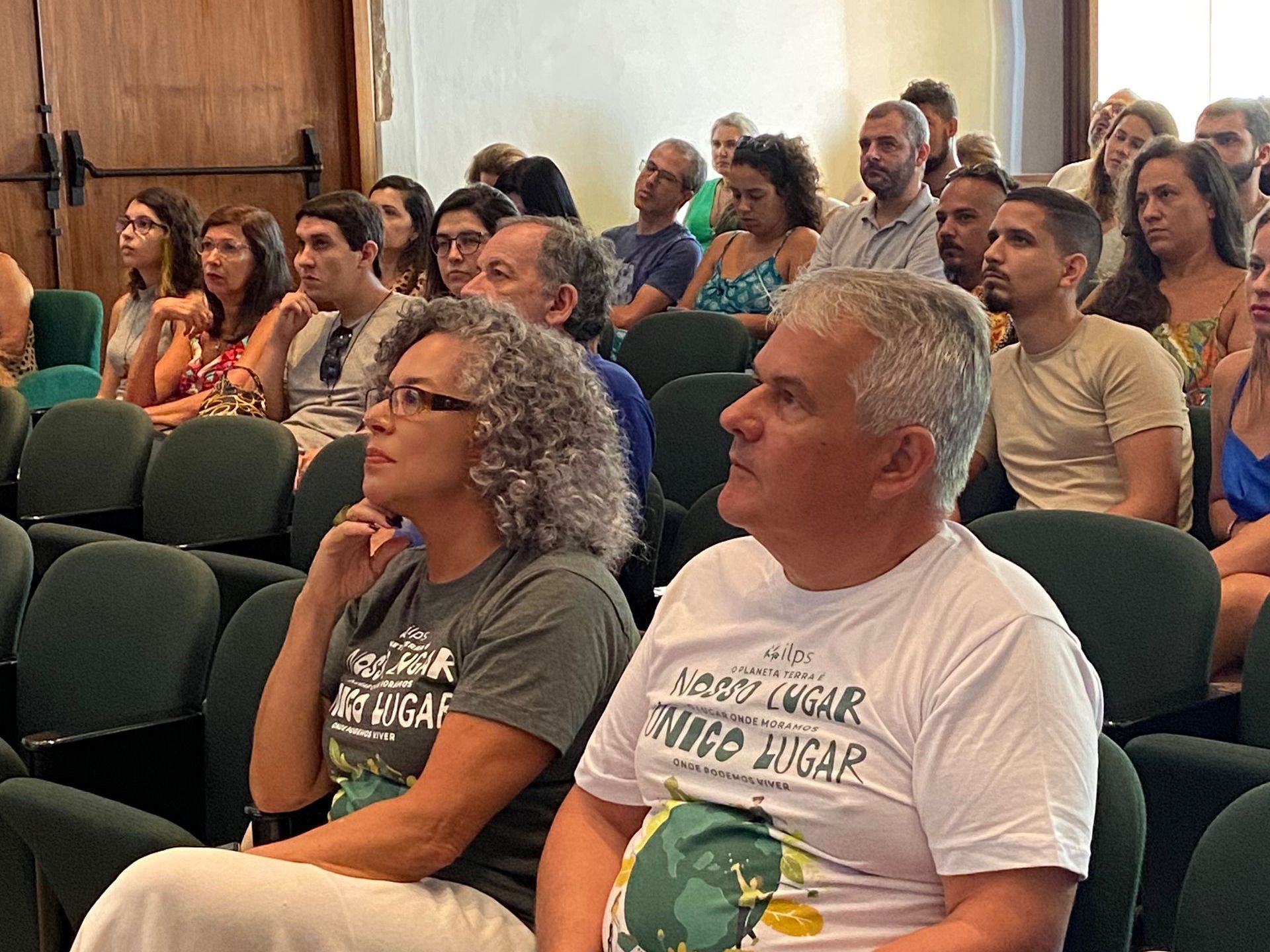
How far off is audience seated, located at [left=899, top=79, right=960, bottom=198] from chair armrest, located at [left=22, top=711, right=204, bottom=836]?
4.05 meters

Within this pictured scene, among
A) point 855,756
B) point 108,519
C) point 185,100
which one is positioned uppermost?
point 185,100

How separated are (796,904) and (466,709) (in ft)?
1.45

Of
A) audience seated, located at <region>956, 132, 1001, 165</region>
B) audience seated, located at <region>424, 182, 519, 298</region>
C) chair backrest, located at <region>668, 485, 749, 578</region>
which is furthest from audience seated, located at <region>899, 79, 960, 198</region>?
chair backrest, located at <region>668, 485, 749, 578</region>

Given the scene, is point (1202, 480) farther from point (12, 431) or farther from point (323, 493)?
point (12, 431)

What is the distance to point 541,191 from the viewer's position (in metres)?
5.41

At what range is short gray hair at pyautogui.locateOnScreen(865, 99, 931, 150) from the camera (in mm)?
4887

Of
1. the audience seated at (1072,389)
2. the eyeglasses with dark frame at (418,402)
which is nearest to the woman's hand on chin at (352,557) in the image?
the eyeglasses with dark frame at (418,402)

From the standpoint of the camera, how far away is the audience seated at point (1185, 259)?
3408mm

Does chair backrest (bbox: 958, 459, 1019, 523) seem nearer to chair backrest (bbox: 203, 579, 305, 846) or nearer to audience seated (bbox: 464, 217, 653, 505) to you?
audience seated (bbox: 464, 217, 653, 505)

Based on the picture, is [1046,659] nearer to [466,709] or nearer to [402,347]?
[466,709]

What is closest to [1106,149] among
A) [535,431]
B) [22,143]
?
[535,431]

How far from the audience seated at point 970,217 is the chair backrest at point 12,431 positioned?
250 cm

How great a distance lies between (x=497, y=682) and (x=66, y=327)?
15.5ft

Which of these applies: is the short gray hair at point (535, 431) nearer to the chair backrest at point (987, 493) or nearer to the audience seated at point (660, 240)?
the chair backrest at point (987, 493)
